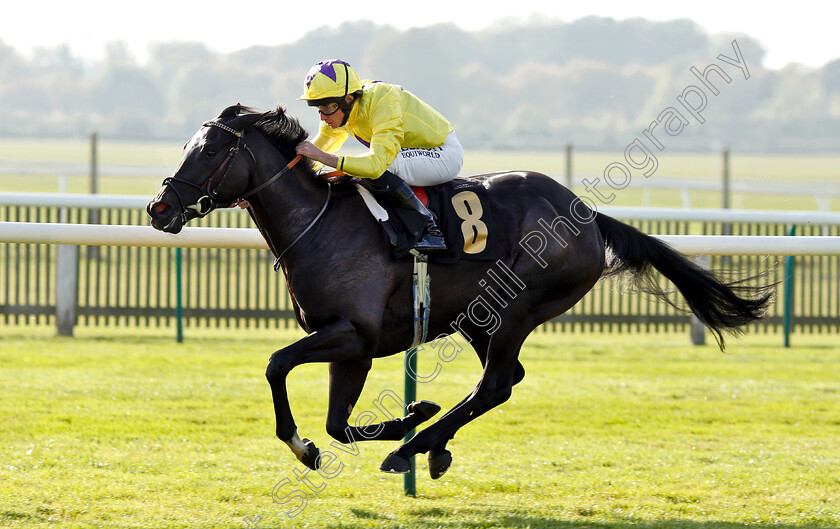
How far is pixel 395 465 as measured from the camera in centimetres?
420

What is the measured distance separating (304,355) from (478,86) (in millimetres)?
115213

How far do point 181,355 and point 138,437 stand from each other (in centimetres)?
304

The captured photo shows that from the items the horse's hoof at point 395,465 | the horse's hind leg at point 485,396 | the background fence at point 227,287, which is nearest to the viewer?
the horse's hoof at point 395,465

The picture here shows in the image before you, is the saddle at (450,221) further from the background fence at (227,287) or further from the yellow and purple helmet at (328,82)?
the background fence at (227,287)

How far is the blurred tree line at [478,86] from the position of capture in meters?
92.7

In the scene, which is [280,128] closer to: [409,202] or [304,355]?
[409,202]

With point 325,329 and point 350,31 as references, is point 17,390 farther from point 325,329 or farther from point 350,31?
point 350,31

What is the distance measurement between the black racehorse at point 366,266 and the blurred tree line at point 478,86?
67356 millimetres

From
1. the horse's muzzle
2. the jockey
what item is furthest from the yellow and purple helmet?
the horse's muzzle

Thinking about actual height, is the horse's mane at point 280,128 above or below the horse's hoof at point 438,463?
above

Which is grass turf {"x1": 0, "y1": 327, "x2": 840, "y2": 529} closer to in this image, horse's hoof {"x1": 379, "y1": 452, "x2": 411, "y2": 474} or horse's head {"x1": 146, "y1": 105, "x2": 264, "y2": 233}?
horse's hoof {"x1": 379, "y1": 452, "x2": 411, "y2": 474}

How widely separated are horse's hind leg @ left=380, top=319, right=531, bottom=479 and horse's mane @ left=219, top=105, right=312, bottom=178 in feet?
3.91

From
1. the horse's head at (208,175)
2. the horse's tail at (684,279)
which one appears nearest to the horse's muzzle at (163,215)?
the horse's head at (208,175)

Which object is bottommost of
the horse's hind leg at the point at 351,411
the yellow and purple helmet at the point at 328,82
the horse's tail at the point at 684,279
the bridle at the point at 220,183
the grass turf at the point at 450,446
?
the grass turf at the point at 450,446
